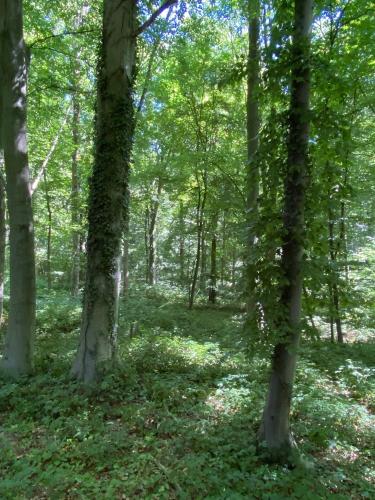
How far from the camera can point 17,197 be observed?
5.92 metres

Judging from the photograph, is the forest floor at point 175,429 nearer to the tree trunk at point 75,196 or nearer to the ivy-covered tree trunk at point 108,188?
the ivy-covered tree trunk at point 108,188

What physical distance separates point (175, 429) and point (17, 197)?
4.41 metres

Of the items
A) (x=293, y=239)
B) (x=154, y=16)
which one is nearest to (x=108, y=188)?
(x=154, y=16)

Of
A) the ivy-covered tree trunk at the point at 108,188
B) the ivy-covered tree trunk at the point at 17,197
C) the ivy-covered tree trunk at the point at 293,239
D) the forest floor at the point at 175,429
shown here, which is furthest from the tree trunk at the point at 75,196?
the ivy-covered tree trunk at the point at 293,239

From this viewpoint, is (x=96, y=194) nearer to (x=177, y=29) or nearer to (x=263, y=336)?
(x=263, y=336)

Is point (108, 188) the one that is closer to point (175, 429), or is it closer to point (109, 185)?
point (109, 185)

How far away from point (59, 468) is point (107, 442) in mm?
584

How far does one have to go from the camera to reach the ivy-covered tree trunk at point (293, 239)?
3.57 metres

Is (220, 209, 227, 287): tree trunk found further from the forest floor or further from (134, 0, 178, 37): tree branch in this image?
(134, 0, 178, 37): tree branch

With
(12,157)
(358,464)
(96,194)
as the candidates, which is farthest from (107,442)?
(12,157)

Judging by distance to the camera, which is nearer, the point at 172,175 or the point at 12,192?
the point at 12,192

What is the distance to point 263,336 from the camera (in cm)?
364

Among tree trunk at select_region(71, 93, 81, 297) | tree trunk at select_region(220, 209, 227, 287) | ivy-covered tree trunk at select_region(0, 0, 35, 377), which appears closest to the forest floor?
ivy-covered tree trunk at select_region(0, 0, 35, 377)

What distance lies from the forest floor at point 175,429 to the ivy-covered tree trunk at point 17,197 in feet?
1.99
